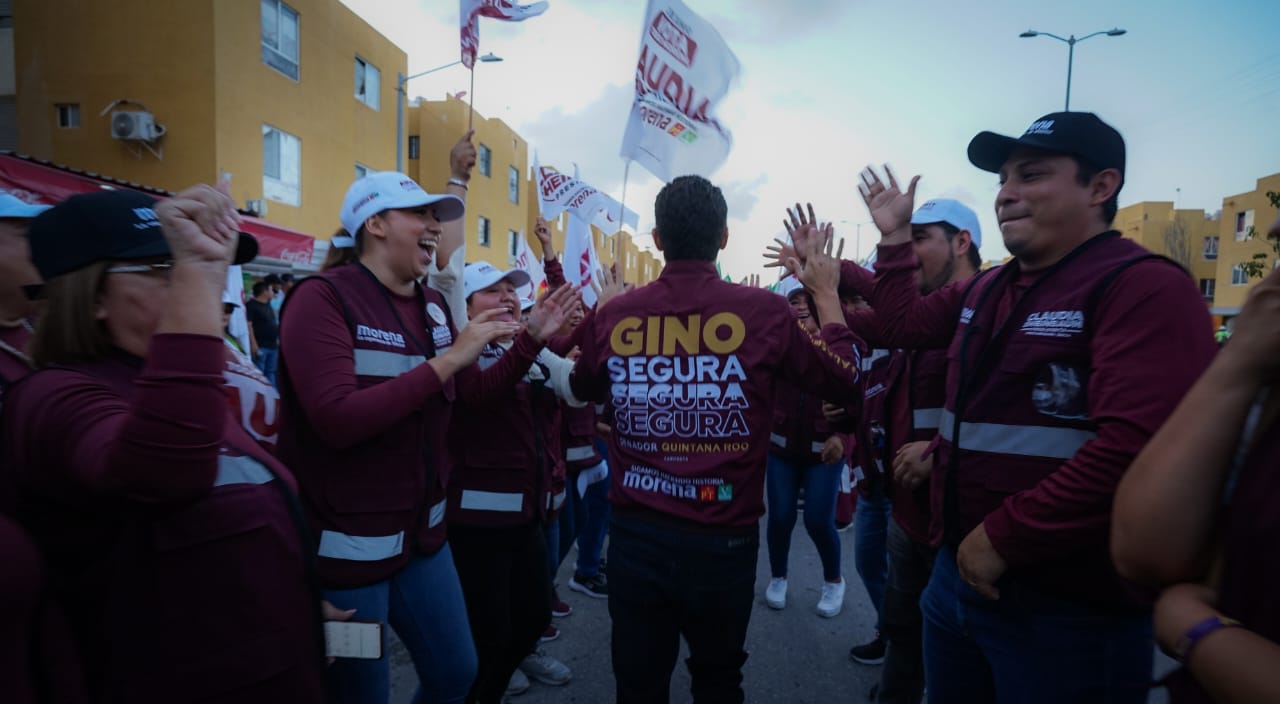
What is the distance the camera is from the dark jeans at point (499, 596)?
305 centimetres

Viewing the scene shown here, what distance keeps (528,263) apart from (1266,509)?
21.7 feet

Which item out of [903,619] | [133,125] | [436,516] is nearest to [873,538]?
[903,619]

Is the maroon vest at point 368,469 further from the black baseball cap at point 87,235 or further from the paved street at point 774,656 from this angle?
the paved street at point 774,656

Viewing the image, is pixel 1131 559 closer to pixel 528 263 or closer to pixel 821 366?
pixel 821 366

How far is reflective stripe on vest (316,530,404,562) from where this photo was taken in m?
2.18

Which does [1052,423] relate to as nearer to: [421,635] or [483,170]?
[421,635]

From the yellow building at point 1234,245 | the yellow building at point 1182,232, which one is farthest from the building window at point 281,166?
the yellow building at point 1182,232

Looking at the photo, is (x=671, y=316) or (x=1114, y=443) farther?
(x=671, y=316)

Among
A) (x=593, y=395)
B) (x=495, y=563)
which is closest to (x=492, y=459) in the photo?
(x=495, y=563)

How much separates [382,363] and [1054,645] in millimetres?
2221

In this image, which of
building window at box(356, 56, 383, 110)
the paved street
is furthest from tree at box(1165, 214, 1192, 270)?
the paved street

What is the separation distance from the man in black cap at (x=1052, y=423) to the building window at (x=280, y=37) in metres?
17.1

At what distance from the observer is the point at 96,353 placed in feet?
4.51

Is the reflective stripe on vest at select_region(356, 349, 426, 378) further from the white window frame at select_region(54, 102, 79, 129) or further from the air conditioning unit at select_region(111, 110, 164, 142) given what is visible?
the white window frame at select_region(54, 102, 79, 129)
